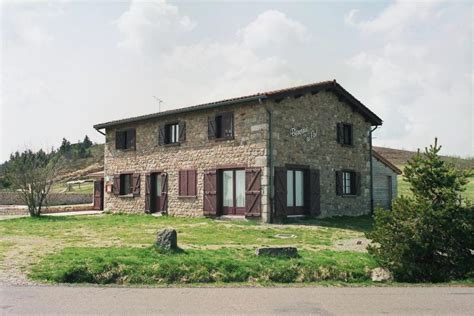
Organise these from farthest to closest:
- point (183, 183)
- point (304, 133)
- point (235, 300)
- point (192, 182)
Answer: point (183, 183)
point (192, 182)
point (304, 133)
point (235, 300)

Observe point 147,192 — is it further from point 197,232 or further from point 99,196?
point 197,232

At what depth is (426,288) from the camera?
7.79 metres

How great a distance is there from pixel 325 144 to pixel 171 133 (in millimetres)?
6846

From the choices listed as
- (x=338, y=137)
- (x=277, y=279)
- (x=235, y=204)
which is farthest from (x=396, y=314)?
(x=338, y=137)

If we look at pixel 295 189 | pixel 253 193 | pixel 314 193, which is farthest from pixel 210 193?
pixel 314 193

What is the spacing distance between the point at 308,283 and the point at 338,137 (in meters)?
13.3

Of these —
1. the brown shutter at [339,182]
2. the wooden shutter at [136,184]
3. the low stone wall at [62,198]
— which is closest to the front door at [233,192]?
the brown shutter at [339,182]

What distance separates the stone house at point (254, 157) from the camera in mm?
17406

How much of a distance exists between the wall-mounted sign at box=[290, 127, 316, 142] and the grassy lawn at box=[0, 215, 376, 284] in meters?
5.47

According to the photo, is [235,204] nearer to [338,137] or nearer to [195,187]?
[195,187]

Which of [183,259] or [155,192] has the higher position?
[155,192]

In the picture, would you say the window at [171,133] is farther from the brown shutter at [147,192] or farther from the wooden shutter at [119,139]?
the wooden shutter at [119,139]

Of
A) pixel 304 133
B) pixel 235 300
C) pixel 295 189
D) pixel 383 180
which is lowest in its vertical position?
pixel 235 300

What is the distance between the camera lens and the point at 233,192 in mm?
18422
